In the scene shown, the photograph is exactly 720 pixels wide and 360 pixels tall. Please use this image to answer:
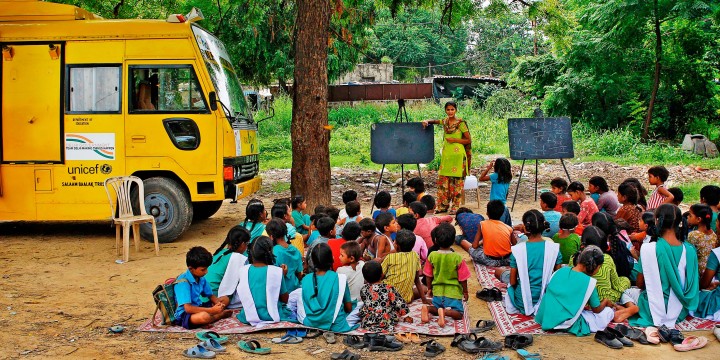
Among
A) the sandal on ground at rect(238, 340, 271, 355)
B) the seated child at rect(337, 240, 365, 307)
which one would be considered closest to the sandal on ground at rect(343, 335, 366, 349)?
the sandal on ground at rect(238, 340, 271, 355)

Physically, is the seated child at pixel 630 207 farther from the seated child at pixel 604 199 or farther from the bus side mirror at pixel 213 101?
the bus side mirror at pixel 213 101

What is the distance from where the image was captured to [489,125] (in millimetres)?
20047

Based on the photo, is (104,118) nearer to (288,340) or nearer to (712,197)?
(288,340)

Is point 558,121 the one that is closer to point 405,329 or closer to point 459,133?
point 459,133

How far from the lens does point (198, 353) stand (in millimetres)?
5094

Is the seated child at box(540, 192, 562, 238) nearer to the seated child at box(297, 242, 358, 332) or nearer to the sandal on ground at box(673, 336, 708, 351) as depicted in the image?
the sandal on ground at box(673, 336, 708, 351)

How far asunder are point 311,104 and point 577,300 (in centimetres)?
505

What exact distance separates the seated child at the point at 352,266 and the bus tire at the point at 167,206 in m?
3.59

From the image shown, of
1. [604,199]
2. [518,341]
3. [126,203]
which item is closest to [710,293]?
[518,341]

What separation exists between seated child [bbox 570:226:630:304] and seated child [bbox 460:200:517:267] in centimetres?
143

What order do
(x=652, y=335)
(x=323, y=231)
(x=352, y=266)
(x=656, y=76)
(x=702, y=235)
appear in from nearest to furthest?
(x=652, y=335)
(x=702, y=235)
(x=352, y=266)
(x=323, y=231)
(x=656, y=76)

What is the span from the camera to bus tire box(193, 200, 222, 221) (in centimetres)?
1061

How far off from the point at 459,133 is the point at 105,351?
6.72 m

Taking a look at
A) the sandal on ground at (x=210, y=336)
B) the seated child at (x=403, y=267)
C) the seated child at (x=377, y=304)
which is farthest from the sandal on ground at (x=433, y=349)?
the sandal on ground at (x=210, y=336)
